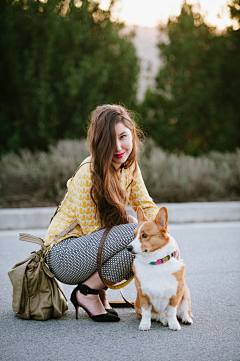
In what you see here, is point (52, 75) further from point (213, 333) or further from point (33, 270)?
point (213, 333)

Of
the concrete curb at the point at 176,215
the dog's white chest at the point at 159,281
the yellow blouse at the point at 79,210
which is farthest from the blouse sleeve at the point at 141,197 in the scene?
the concrete curb at the point at 176,215

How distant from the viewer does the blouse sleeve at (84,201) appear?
3008 millimetres

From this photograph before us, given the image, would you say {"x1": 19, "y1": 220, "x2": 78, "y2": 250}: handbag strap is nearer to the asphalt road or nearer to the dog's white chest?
the asphalt road

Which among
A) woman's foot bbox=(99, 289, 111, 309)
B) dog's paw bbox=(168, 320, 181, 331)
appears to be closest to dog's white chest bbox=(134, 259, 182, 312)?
dog's paw bbox=(168, 320, 181, 331)

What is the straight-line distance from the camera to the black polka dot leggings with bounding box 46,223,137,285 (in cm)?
291

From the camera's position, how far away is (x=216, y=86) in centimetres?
1187

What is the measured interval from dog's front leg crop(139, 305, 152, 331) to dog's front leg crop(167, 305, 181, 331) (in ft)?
0.43

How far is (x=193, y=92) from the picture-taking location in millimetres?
11688

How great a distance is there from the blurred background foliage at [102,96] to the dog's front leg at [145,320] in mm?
5357

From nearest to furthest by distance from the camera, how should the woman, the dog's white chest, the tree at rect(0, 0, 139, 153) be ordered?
the dog's white chest
the woman
the tree at rect(0, 0, 139, 153)

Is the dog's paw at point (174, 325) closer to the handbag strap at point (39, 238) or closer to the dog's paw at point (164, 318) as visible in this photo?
the dog's paw at point (164, 318)

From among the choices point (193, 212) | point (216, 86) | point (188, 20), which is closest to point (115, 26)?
point (188, 20)

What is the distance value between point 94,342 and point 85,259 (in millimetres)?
584

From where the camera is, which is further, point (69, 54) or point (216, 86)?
point (216, 86)
